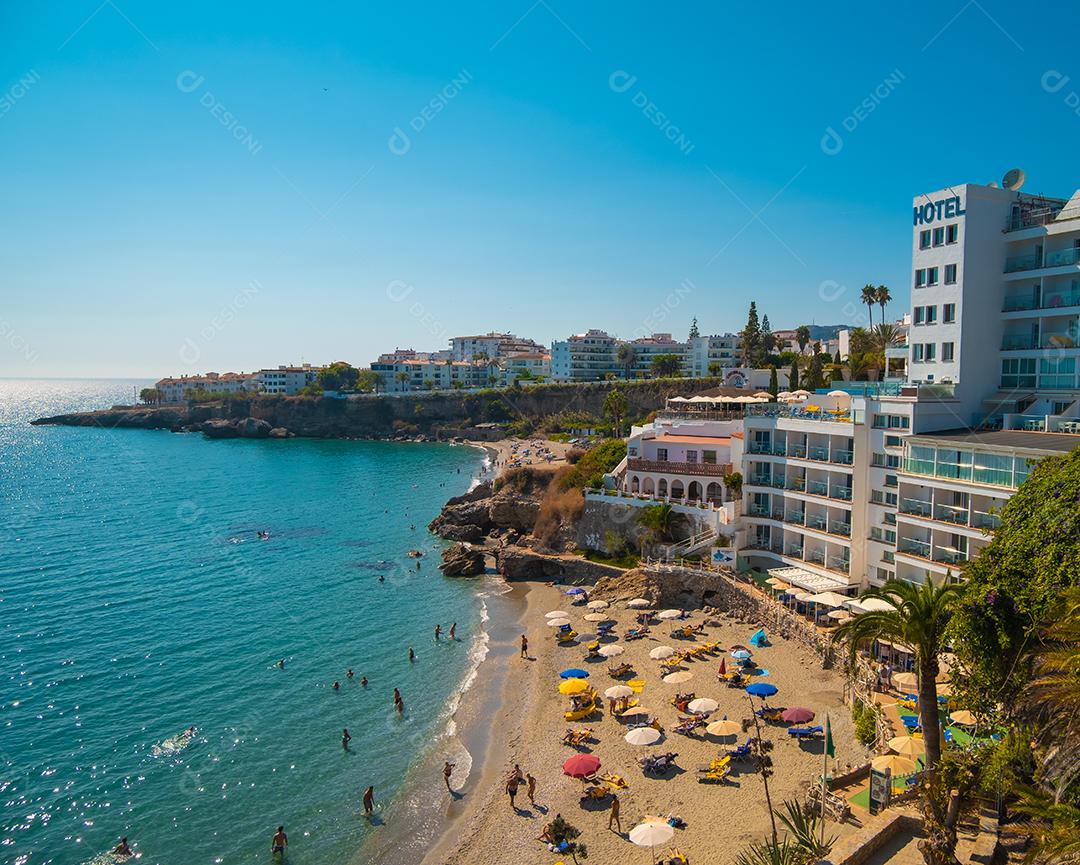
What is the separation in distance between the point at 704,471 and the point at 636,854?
2796cm

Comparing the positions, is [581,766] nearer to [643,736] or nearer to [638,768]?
[638,768]

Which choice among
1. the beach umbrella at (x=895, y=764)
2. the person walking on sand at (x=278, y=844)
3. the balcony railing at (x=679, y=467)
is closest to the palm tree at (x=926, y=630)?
the beach umbrella at (x=895, y=764)

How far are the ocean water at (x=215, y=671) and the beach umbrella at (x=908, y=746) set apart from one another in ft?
57.4

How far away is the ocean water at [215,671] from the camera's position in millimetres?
25281

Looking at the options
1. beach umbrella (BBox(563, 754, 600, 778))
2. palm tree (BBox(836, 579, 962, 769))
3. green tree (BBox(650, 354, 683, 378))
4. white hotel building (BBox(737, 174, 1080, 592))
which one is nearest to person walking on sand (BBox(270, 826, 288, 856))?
beach umbrella (BBox(563, 754, 600, 778))

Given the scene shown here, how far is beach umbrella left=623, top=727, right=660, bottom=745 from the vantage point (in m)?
26.7

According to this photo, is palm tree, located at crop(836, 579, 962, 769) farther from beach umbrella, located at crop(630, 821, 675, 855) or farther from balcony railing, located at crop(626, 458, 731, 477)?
balcony railing, located at crop(626, 458, 731, 477)

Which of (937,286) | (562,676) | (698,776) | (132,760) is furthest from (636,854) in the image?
(937,286)

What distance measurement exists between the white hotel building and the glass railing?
0.15 feet

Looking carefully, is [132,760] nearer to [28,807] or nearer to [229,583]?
[28,807]

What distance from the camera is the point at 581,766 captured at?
25047 mm

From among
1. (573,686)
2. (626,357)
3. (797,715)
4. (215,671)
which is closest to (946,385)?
(797,715)

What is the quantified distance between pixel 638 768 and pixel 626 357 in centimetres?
14472

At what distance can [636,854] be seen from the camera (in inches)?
844
